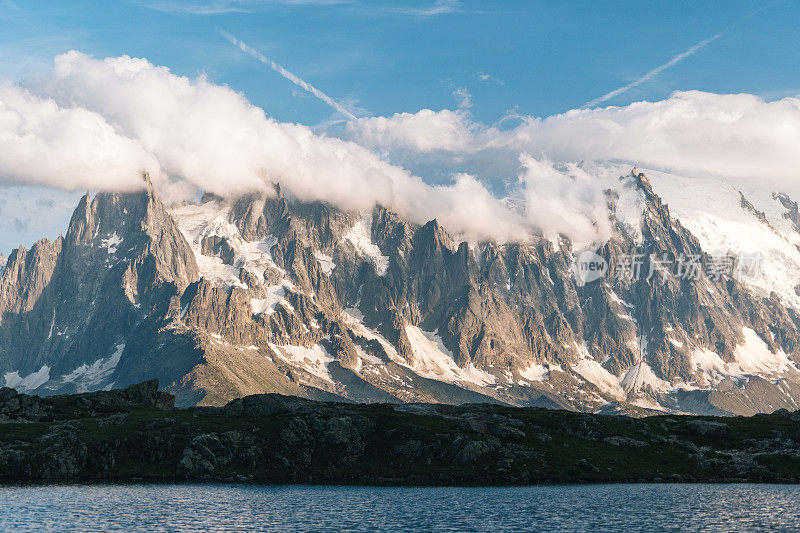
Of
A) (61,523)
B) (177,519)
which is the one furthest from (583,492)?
(61,523)

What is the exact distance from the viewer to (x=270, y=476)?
7736 inches

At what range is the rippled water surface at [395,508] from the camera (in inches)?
4998

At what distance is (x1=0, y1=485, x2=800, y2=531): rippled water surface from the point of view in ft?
416

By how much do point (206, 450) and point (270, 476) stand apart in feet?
55.7

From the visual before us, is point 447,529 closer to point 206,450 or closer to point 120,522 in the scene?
point 120,522

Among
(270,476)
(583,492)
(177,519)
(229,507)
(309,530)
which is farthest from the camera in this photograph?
(270,476)

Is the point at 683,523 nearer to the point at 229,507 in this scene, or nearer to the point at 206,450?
the point at 229,507

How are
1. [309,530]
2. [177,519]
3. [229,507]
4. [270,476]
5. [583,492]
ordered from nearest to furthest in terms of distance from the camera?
[309,530] → [177,519] → [229,507] → [583,492] → [270,476]

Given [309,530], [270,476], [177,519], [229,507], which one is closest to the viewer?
[309,530]

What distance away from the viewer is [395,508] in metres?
148

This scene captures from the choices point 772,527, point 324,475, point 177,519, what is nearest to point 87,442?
point 324,475

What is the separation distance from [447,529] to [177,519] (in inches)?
1692

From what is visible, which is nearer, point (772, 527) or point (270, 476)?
point (772, 527)

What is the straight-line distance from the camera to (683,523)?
13050cm
